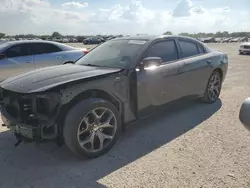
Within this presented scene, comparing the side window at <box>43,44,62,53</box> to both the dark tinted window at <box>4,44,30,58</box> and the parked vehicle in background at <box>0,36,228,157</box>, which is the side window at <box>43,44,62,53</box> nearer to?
the dark tinted window at <box>4,44,30,58</box>

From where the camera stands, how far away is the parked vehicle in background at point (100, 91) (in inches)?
134

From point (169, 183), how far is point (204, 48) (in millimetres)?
3768

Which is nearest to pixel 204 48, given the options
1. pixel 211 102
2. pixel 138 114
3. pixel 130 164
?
pixel 211 102

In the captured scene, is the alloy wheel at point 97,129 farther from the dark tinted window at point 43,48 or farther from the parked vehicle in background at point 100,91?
the dark tinted window at point 43,48

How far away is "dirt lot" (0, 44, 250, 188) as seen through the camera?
123 inches

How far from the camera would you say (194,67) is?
17.7 feet

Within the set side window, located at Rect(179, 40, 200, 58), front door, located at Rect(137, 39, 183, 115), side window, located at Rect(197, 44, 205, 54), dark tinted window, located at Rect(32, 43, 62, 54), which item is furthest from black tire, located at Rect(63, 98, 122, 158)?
dark tinted window, located at Rect(32, 43, 62, 54)

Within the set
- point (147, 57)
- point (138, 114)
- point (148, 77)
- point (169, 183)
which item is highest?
point (147, 57)

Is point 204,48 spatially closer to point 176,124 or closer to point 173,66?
point 173,66

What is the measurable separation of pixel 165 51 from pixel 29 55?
489 cm

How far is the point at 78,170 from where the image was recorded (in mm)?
3387

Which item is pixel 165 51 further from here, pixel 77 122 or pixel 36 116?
pixel 36 116

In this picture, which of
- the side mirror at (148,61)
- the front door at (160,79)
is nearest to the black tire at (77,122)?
the front door at (160,79)

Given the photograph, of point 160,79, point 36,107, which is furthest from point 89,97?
point 160,79
